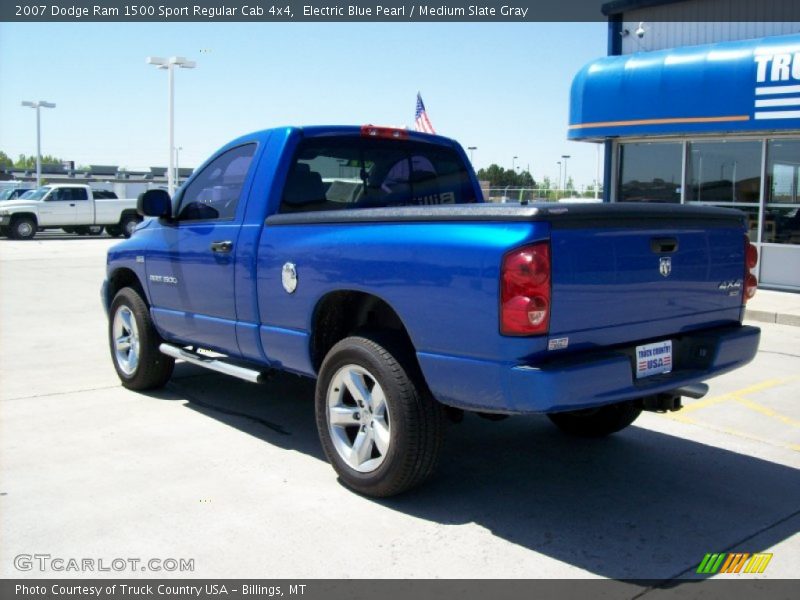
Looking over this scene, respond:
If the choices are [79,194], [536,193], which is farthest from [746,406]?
[79,194]

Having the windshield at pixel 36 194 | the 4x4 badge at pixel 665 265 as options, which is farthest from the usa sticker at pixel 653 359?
the windshield at pixel 36 194

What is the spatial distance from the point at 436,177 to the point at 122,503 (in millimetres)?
3174

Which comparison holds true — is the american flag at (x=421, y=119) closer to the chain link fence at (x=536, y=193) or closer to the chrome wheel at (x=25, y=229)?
the chain link fence at (x=536, y=193)

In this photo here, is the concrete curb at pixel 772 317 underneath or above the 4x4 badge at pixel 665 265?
underneath

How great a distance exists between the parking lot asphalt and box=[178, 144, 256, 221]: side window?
1.48 m

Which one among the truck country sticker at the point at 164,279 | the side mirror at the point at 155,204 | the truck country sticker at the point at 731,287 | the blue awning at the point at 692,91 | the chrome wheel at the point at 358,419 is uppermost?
the blue awning at the point at 692,91

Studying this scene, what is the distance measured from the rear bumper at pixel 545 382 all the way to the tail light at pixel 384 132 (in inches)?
86.9

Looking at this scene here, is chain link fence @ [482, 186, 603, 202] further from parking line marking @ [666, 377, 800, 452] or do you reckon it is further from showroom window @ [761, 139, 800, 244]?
parking line marking @ [666, 377, 800, 452]

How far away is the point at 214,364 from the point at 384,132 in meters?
2.00

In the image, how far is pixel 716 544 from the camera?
3.91 m

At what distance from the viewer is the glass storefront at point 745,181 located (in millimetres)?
13883

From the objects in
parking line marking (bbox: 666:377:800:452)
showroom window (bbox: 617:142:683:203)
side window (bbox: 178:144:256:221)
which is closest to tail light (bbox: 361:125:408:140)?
side window (bbox: 178:144:256:221)

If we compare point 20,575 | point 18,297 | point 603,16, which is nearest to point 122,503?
point 20,575

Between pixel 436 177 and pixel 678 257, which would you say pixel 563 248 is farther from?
pixel 436 177
